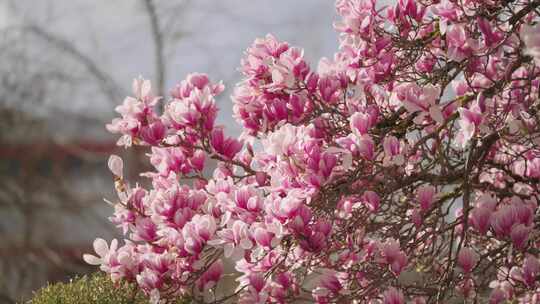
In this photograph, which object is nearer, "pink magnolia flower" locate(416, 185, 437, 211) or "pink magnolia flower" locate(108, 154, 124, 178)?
"pink magnolia flower" locate(416, 185, 437, 211)

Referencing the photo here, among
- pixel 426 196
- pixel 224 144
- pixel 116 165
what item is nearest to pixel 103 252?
pixel 116 165

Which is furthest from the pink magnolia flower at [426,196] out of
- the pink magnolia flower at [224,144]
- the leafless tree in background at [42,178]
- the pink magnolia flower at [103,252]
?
the leafless tree in background at [42,178]

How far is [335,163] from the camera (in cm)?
234

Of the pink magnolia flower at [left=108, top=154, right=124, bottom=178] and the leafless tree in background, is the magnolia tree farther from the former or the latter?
the leafless tree in background

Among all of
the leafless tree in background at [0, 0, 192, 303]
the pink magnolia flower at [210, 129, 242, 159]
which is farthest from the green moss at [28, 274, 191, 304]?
the leafless tree in background at [0, 0, 192, 303]

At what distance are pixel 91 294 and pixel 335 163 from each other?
1374 mm

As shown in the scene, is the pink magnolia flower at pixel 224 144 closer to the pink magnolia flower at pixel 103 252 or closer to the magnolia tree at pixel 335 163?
the magnolia tree at pixel 335 163

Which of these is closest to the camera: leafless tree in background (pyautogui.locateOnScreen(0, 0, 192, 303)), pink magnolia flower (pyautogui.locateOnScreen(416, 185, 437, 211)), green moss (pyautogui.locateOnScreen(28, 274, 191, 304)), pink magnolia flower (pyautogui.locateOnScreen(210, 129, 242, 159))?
pink magnolia flower (pyautogui.locateOnScreen(416, 185, 437, 211))

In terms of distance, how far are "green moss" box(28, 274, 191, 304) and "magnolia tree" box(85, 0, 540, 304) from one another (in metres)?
0.29

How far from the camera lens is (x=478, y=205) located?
2.56 meters

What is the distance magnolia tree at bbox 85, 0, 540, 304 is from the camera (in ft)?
7.90

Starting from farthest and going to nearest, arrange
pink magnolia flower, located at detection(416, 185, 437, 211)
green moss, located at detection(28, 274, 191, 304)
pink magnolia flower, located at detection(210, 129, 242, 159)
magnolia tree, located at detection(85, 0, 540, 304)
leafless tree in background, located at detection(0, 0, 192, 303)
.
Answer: leafless tree in background, located at detection(0, 0, 192, 303) → green moss, located at detection(28, 274, 191, 304) → pink magnolia flower, located at detection(210, 129, 242, 159) → pink magnolia flower, located at detection(416, 185, 437, 211) → magnolia tree, located at detection(85, 0, 540, 304)

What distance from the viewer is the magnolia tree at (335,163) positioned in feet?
7.90

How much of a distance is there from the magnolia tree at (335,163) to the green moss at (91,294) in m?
0.29
